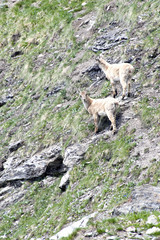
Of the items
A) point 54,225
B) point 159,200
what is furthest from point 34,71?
point 159,200

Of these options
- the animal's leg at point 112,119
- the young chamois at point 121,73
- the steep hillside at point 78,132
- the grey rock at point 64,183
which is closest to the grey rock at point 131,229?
the steep hillside at point 78,132

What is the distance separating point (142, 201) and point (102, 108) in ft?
20.4

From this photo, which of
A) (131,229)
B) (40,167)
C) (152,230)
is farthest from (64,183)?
(152,230)

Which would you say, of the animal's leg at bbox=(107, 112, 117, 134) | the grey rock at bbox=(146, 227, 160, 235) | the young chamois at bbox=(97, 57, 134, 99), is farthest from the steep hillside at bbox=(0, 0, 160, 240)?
the young chamois at bbox=(97, 57, 134, 99)

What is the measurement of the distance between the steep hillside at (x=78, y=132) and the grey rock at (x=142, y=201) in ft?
0.09

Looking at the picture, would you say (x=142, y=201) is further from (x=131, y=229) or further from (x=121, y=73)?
(x=121, y=73)

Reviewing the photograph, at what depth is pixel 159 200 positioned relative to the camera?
8.69 metres

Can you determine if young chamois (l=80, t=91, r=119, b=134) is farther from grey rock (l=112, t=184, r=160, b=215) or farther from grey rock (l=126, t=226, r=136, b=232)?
grey rock (l=126, t=226, r=136, b=232)

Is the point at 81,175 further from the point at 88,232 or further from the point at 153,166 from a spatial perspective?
the point at 88,232

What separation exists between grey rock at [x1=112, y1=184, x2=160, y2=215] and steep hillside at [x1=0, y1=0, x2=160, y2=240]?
3cm

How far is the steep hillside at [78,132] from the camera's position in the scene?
9.90 meters

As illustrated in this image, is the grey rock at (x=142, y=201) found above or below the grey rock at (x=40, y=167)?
above

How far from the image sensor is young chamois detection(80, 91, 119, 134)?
1384 cm

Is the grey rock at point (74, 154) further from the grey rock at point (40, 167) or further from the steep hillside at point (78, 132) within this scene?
the grey rock at point (40, 167)
